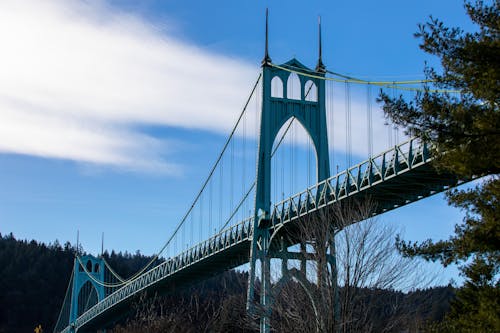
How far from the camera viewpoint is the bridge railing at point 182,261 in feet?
161

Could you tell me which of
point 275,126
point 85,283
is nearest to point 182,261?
point 275,126

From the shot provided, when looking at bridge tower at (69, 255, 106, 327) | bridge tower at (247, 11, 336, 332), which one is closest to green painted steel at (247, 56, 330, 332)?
bridge tower at (247, 11, 336, 332)

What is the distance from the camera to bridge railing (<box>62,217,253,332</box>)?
49.1 metres

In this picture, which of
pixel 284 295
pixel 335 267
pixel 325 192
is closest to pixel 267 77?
pixel 325 192

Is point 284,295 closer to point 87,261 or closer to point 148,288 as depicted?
point 148,288

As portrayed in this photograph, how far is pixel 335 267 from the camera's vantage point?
28.5 m

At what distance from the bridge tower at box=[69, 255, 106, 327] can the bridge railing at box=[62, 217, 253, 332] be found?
16309 millimetres

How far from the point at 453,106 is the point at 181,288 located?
2125 inches

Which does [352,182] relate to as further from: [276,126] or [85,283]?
[85,283]

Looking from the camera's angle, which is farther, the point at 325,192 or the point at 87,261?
the point at 87,261

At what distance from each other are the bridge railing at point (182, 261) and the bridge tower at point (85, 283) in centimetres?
1631

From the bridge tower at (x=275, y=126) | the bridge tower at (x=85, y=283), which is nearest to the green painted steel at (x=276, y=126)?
the bridge tower at (x=275, y=126)

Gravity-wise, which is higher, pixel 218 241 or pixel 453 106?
pixel 218 241

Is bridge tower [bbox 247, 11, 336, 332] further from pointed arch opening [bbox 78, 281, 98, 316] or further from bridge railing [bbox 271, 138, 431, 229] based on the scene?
pointed arch opening [bbox 78, 281, 98, 316]
